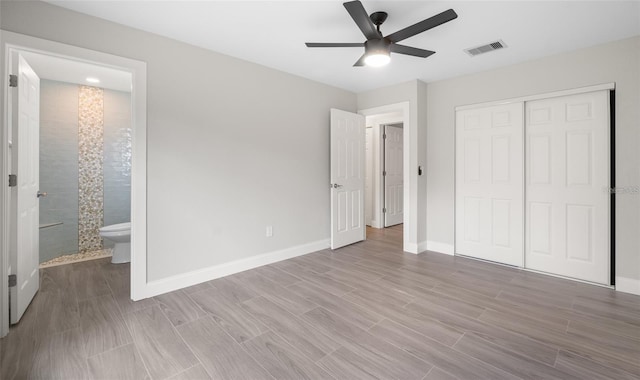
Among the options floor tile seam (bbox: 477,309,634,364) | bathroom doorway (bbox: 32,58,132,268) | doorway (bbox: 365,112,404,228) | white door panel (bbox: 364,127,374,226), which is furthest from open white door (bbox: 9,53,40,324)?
white door panel (bbox: 364,127,374,226)

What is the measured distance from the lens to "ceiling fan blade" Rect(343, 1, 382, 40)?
5.96 feet

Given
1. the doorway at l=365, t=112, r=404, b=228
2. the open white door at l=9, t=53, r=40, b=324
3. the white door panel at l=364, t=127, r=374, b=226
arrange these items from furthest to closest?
the white door panel at l=364, t=127, r=374, b=226 < the doorway at l=365, t=112, r=404, b=228 < the open white door at l=9, t=53, r=40, b=324

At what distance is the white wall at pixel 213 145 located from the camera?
100.0 inches

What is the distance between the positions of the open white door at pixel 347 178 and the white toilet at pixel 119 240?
2708 mm

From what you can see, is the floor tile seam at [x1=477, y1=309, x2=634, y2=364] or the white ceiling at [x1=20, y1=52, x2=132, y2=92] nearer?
the floor tile seam at [x1=477, y1=309, x2=634, y2=364]

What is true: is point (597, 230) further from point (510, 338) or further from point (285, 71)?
point (285, 71)

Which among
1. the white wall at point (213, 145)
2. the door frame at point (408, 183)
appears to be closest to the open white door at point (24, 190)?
the white wall at point (213, 145)

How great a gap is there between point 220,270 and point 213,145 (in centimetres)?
139

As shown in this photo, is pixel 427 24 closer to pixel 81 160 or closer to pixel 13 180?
pixel 13 180

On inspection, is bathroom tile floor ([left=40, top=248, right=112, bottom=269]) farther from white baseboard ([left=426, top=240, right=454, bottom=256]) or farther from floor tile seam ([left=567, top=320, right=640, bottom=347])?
floor tile seam ([left=567, top=320, right=640, bottom=347])

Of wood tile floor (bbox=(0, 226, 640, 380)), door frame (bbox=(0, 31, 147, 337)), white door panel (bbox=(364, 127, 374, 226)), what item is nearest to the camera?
wood tile floor (bbox=(0, 226, 640, 380))

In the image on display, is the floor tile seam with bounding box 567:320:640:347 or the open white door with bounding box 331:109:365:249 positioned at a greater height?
the open white door with bounding box 331:109:365:249

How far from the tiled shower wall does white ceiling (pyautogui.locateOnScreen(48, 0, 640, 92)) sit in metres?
2.02

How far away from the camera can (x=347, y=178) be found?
4430 millimetres
